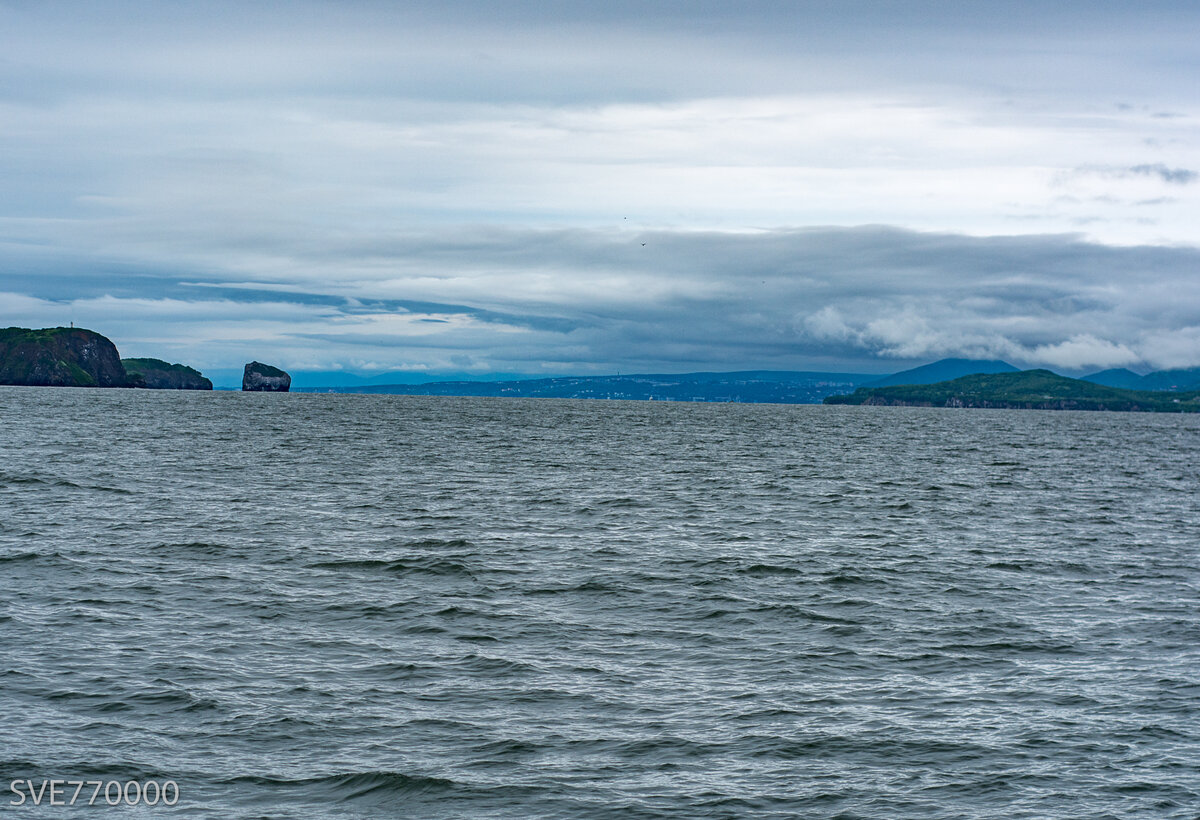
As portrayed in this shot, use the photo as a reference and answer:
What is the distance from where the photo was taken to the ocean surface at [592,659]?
14352 mm

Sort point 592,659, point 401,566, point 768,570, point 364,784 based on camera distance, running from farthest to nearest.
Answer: point 768,570 → point 401,566 → point 592,659 → point 364,784

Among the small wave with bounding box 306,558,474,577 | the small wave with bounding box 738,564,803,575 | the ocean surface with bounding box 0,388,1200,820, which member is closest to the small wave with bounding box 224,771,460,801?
the ocean surface with bounding box 0,388,1200,820

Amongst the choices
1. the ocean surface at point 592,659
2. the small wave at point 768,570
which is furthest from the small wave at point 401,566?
the small wave at point 768,570

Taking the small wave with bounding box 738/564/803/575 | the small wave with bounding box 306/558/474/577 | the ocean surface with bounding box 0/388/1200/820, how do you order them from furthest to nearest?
1. the small wave with bounding box 738/564/803/575
2. the small wave with bounding box 306/558/474/577
3. the ocean surface with bounding box 0/388/1200/820

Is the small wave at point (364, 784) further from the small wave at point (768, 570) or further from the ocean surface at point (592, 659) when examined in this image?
the small wave at point (768, 570)

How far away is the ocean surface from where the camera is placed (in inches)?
565

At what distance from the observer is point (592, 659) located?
68.0ft

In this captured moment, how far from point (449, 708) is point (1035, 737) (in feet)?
33.1

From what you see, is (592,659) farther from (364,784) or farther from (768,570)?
(768,570)

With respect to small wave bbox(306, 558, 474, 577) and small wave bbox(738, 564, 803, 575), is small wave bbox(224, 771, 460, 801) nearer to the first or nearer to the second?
small wave bbox(306, 558, 474, 577)

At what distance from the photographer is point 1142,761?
15.6 meters

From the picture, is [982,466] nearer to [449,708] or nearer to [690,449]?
[690,449]

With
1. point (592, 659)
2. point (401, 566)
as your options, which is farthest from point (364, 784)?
point (401, 566)

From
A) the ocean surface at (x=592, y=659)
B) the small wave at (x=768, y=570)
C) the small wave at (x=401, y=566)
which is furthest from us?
the small wave at (x=768, y=570)
